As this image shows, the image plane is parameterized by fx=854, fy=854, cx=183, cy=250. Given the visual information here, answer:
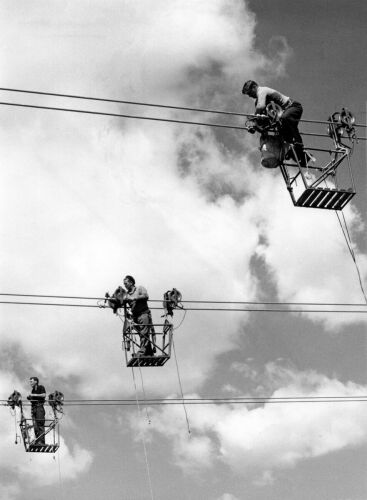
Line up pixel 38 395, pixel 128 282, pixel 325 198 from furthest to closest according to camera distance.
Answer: pixel 38 395 < pixel 128 282 < pixel 325 198

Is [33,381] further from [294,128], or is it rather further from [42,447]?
[294,128]

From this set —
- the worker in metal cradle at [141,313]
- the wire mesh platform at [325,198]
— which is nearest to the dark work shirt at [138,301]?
the worker in metal cradle at [141,313]

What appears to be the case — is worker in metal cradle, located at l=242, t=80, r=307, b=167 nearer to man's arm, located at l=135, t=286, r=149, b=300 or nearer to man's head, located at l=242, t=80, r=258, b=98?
man's head, located at l=242, t=80, r=258, b=98

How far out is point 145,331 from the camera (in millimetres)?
16469

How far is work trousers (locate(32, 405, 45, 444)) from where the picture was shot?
2016 centimetres

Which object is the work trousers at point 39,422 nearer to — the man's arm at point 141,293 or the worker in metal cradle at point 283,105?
the man's arm at point 141,293

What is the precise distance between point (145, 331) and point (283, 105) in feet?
18.4

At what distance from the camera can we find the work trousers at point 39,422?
20.2 m

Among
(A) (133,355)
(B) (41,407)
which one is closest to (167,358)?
(A) (133,355)

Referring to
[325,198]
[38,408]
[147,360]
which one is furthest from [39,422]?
[325,198]

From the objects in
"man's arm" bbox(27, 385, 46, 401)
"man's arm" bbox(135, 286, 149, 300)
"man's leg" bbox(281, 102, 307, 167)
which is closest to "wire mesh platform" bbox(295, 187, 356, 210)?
"man's leg" bbox(281, 102, 307, 167)

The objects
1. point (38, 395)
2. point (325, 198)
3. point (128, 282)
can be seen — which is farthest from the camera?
point (38, 395)

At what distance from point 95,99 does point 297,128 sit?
320 centimetres

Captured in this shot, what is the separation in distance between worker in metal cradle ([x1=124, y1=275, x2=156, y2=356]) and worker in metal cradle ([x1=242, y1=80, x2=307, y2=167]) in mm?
4804
